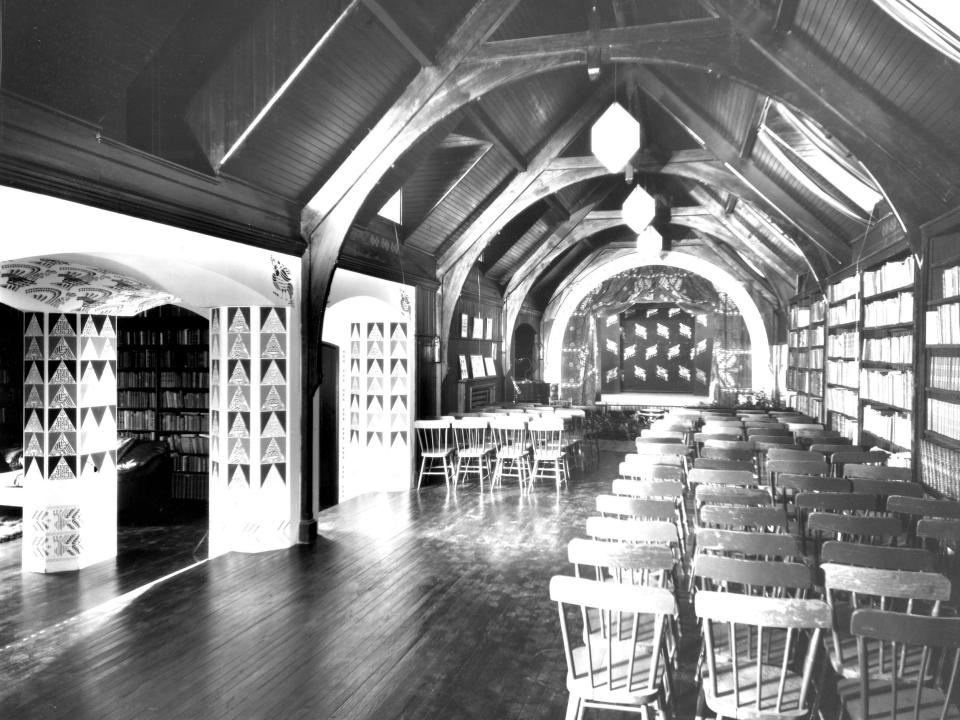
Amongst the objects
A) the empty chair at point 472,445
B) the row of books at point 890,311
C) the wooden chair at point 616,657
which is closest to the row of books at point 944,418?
the row of books at point 890,311

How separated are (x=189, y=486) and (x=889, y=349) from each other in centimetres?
854

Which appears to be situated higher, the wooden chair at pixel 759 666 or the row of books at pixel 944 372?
the row of books at pixel 944 372

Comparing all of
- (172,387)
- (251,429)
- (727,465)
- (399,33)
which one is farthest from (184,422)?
(727,465)

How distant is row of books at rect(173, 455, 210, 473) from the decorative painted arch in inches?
407

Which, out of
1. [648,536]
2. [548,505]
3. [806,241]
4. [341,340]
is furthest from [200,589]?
[806,241]

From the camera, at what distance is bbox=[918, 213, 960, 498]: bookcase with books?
5246 millimetres

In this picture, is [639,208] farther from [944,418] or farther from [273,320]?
[273,320]

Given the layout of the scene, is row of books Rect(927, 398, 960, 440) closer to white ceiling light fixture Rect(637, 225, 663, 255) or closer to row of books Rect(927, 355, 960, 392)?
row of books Rect(927, 355, 960, 392)

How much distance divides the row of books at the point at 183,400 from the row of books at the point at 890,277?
8.24 meters

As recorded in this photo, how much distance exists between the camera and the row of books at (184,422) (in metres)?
9.51

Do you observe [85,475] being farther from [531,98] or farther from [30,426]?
[531,98]

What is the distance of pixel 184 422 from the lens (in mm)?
9555

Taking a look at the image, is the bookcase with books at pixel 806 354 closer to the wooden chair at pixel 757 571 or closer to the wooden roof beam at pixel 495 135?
the wooden roof beam at pixel 495 135

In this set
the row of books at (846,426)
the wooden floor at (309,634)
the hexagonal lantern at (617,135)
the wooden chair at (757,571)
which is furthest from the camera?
the row of books at (846,426)
